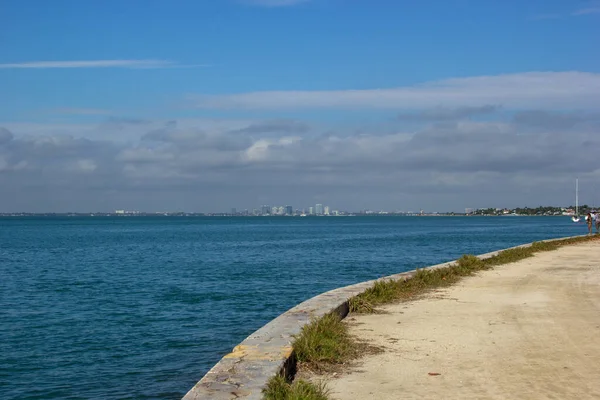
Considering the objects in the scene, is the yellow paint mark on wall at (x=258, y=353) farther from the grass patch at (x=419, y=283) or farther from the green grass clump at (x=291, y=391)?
the grass patch at (x=419, y=283)

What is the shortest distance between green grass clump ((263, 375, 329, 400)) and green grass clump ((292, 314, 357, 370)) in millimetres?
1276

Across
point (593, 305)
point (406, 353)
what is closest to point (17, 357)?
point (406, 353)

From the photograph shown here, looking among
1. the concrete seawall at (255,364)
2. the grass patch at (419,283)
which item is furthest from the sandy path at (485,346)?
the concrete seawall at (255,364)

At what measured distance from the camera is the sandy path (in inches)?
280

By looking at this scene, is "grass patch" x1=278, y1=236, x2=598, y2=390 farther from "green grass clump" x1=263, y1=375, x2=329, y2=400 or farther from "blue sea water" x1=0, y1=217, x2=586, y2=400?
"blue sea water" x1=0, y1=217, x2=586, y2=400

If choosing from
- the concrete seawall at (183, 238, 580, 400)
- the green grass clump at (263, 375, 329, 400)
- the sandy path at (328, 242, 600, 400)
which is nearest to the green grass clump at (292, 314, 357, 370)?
the concrete seawall at (183, 238, 580, 400)

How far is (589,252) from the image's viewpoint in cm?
2856

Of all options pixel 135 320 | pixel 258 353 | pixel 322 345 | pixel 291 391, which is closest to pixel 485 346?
pixel 322 345

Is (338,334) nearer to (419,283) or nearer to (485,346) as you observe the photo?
(485,346)

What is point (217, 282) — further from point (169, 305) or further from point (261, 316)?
point (261, 316)

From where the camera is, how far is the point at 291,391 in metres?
6.45

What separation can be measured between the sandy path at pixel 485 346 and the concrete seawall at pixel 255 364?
706 mm

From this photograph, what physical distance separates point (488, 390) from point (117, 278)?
26353 mm

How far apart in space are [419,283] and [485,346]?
274 inches
